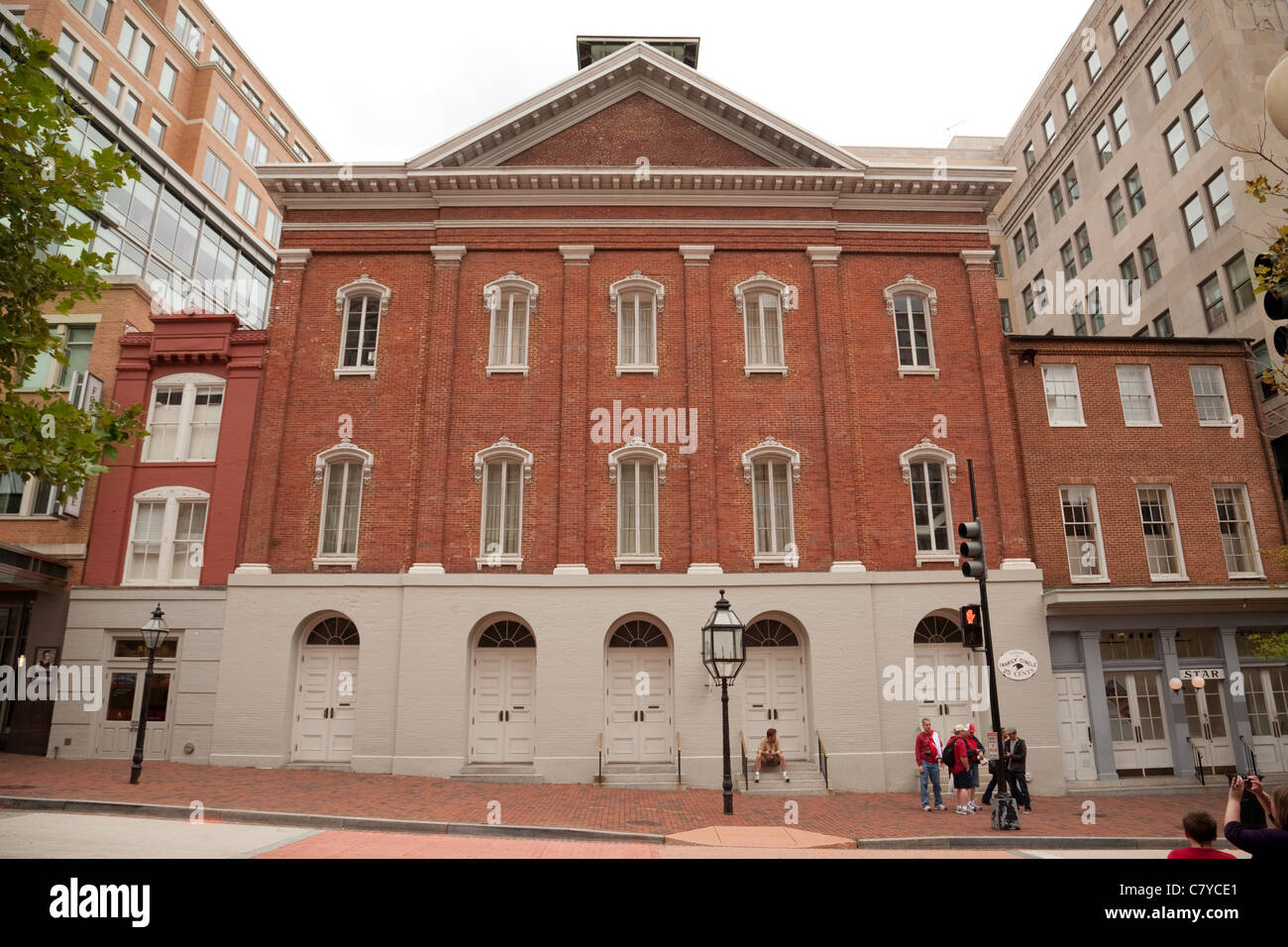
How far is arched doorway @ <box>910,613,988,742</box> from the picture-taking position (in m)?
18.8

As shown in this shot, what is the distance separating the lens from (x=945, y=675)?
19.1 metres

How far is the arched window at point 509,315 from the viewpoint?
20828 mm

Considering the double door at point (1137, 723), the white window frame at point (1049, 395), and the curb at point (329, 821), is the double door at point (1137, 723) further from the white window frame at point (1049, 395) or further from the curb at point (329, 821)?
the curb at point (329, 821)

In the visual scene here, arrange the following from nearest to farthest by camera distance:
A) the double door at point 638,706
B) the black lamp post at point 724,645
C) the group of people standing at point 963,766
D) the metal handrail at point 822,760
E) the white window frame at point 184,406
Result: the black lamp post at point 724,645, the group of people standing at point 963,766, the metal handrail at point 822,760, the double door at point 638,706, the white window frame at point 184,406

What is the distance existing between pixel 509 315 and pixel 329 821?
43.2 feet

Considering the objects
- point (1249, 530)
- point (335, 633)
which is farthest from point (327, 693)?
point (1249, 530)

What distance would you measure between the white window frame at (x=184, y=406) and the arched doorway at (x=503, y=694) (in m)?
9.14

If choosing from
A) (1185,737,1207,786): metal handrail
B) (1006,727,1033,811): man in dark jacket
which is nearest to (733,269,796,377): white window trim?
(1006,727,1033,811): man in dark jacket

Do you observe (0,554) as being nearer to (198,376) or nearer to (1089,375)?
(198,376)

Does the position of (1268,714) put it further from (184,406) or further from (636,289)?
(184,406)

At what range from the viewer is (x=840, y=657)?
1869cm

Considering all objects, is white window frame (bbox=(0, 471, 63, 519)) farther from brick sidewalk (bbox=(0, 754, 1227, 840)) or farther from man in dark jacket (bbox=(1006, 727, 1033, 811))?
man in dark jacket (bbox=(1006, 727, 1033, 811))

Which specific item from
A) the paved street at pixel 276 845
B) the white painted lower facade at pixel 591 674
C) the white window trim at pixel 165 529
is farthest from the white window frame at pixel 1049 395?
the white window trim at pixel 165 529
